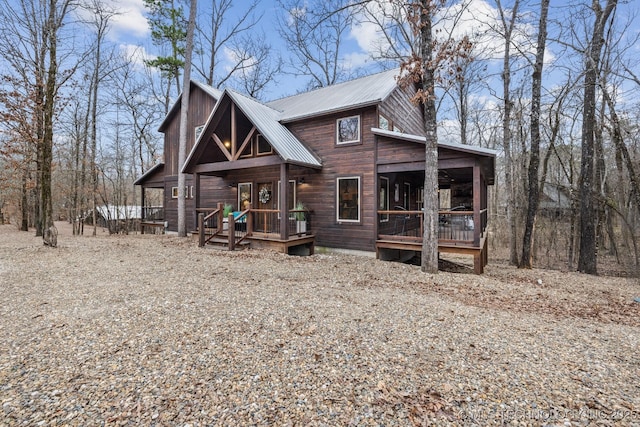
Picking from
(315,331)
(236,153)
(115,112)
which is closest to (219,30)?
(115,112)

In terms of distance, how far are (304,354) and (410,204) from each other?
11.4 meters

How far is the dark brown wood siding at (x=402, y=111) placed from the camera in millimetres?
10805

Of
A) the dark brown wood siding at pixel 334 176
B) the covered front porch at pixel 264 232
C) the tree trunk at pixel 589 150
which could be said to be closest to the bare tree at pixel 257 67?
the dark brown wood siding at pixel 334 176

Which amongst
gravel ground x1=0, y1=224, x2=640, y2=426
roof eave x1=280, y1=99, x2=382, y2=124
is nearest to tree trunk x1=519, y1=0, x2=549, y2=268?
gravel ground x1=0, y1=224, x2=640, y2=426

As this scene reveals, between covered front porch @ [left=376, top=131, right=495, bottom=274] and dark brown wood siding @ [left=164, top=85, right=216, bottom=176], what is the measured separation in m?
9.59

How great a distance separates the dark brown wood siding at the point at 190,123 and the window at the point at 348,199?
836 centimetres

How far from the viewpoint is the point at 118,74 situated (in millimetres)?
19188

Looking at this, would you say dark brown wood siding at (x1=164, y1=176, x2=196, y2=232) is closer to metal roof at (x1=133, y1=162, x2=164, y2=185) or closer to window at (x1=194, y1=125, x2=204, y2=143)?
metal roof at (x1=133, y1=162, x2=164, y2=185)

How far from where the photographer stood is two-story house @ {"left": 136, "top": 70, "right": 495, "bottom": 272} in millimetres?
8805

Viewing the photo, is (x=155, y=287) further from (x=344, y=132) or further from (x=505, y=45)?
(x=505, y=45)

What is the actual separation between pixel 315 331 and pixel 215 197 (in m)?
11.4

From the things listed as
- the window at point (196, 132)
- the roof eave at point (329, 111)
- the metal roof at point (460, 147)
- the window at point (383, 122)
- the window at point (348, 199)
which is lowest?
the window at point (348, 199)

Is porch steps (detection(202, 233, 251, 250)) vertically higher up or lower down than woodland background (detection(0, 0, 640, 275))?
lower down

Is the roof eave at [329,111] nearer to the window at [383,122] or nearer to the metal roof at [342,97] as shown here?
the metal roof at [342,97]
